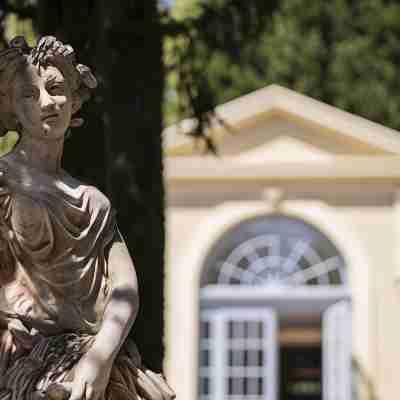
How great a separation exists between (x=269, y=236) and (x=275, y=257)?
0.28 meters

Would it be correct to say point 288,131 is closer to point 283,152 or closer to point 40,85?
point 283,152

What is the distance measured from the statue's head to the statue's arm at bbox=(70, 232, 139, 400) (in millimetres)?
374

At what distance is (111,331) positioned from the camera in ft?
12.6

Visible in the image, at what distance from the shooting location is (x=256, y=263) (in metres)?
18.6

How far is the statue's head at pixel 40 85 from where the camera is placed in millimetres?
4031

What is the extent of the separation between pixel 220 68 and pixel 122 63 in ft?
54.2

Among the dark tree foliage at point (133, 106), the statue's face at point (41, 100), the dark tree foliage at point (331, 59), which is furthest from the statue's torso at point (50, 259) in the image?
the dark tree foliage at point (331, 59)

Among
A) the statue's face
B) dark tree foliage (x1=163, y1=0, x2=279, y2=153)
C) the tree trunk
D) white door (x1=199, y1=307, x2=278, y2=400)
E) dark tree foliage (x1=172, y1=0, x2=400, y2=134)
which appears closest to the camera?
the statue's face

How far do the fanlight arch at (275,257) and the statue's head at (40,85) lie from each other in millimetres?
14487

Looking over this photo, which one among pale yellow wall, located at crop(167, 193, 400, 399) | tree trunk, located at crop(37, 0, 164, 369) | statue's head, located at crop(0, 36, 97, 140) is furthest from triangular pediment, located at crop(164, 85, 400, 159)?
statue's head, located at crop(0, 36, 97, 140)

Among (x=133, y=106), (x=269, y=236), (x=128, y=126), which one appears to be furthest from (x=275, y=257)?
(x=128, y=126)

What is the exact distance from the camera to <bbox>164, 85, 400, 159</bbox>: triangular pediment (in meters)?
18.5

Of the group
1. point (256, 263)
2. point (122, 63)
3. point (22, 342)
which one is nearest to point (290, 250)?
point (256, 263)

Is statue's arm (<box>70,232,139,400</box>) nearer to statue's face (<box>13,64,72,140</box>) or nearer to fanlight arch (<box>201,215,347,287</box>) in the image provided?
statue's face (<box>13,64,72,140</box>)
